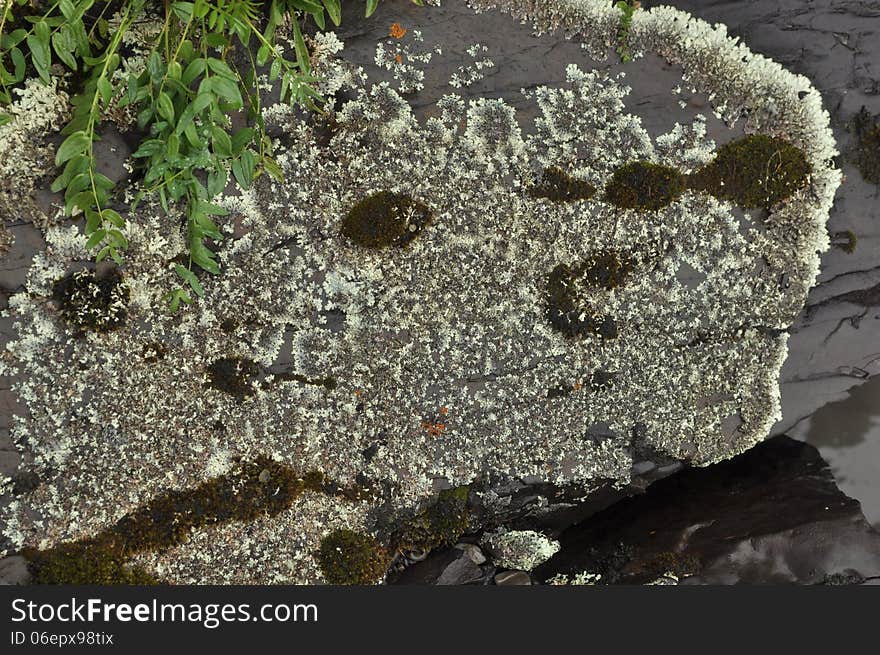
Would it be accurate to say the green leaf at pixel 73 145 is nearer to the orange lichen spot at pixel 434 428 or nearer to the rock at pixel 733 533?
the orange lichen spot at pixel 434 428

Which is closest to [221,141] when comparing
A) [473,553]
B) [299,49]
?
[299,49]

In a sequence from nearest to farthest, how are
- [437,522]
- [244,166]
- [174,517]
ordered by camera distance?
[244,166] → [174,517] → [437,522]

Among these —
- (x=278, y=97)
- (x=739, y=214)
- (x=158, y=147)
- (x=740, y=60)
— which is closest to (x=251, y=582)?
(x=158, y=147)

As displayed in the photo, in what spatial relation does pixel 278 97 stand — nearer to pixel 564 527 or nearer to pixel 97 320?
pixel 97 320

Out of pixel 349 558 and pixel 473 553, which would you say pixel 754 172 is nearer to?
pixel 473 553

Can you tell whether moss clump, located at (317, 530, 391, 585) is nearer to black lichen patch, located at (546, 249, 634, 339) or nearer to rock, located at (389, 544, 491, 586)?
rock, located at (389, 544, 491, 586)

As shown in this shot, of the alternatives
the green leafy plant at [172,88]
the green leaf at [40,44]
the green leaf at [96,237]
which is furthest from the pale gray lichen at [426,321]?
the green leaf at [40,44]
